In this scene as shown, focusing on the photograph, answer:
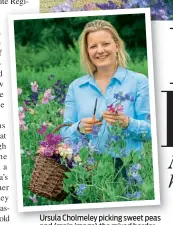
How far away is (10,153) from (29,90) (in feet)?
0.83

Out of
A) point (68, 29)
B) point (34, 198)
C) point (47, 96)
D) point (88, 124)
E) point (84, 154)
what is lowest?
point (34, 198)

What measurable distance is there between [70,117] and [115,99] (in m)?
0.19

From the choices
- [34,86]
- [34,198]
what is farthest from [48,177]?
[34,86]

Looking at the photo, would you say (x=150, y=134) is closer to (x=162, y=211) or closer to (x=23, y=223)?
(x=162, y=211)

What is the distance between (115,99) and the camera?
83.1 inches

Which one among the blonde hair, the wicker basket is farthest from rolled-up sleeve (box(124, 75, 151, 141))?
the wicker basket

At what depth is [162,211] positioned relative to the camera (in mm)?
2176

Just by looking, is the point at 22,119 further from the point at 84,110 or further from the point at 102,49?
the point at 102,49

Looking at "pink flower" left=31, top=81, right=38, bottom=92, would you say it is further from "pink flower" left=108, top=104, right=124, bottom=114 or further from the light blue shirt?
"pink flower" left=108, top=104, right=124, bottom=114

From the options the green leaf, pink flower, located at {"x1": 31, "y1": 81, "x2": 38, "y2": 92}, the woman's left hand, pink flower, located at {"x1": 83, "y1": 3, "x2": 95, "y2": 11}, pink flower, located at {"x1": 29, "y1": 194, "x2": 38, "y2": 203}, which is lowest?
pink flower, located at {"x1": 29, "y1": 194, "x2": 38, "y2": 203}

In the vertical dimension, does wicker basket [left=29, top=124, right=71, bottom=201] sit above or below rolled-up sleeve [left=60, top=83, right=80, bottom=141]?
below

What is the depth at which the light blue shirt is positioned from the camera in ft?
6.91

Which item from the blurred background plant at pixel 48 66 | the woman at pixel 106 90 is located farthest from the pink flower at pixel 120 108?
the blurred background plant at pixel 48 66

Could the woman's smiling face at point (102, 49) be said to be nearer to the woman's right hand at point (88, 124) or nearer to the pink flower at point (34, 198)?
the woman's right hand at point (88, 124)
